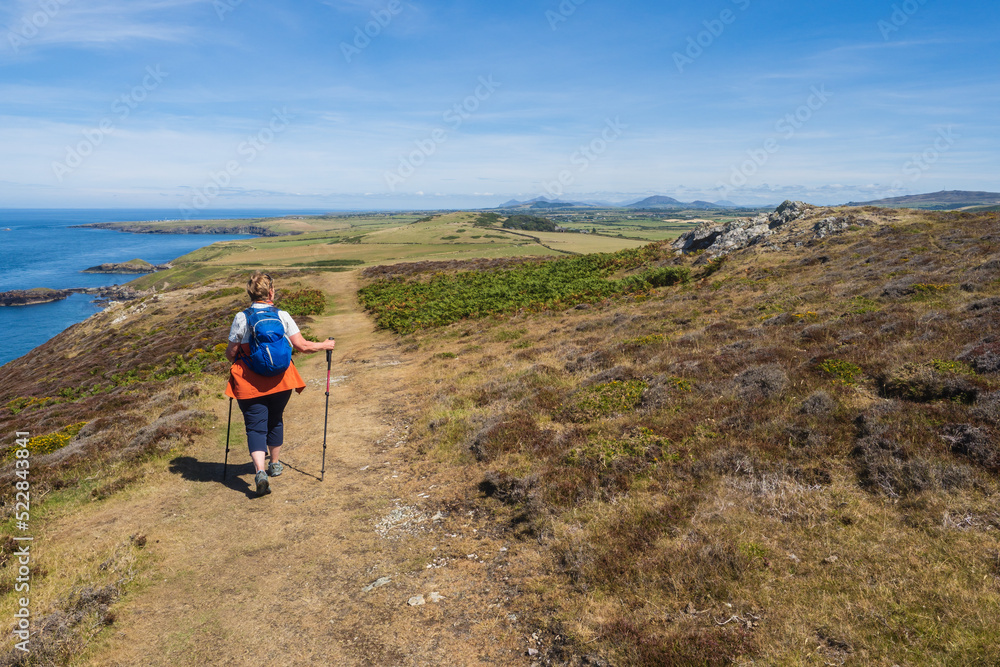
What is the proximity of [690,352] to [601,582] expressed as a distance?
8.52 m

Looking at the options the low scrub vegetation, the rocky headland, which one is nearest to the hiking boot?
the low scrub vegetation

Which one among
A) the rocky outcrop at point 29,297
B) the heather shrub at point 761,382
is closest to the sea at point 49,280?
the rocky outcrop at point 29,297

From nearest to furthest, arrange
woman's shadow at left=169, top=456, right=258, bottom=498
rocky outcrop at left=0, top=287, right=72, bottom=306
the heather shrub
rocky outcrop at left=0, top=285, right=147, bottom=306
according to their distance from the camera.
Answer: woman's shadow at left=169, top=456, right=258, bottom=498, the heather shrub, rocky outcrop at left=0, top=287, right=72, bottom=306, rocky outcrop at left=0, top=285, right=147, bottom=306

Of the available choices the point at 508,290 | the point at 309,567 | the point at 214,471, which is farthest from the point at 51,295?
the point at 309,567

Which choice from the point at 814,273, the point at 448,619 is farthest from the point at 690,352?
the point at 814,273

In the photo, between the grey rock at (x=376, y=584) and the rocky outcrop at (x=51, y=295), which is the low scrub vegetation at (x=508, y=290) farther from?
the rocky outcrop at (x=51, y=295)

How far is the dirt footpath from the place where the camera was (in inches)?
193

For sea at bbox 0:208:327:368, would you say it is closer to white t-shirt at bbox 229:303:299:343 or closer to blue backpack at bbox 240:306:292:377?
→ white t-shirt at bbox 229:303:299:343

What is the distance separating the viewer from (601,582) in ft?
17.5

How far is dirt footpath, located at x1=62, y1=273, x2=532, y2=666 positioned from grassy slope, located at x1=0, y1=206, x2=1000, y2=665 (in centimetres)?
26

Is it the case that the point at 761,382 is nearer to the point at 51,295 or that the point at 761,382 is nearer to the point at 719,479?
the point at 719,479

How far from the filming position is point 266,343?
289 inches

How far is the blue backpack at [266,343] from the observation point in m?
7.32

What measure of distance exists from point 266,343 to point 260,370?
47cm
